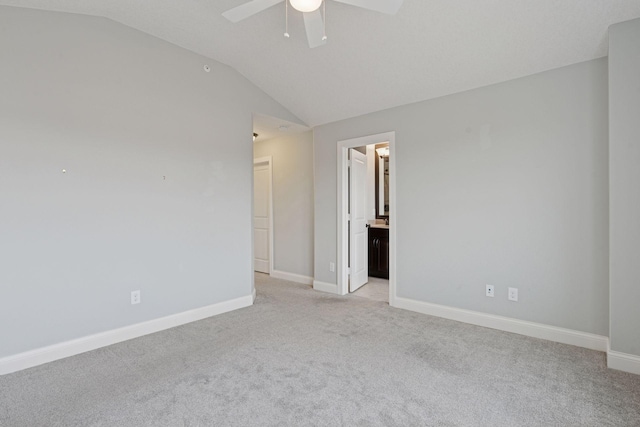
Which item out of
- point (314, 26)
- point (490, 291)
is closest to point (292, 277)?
point (490, 291)

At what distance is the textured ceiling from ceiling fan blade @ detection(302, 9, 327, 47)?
60 cm

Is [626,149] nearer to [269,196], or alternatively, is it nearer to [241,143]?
[241,143]

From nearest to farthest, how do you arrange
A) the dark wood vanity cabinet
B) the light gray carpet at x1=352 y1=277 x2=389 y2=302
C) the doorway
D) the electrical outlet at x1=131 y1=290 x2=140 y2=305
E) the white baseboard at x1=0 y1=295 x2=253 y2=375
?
1. the white baseboard at x1=0 y1=295 x2=253 y2=375
2. the electrical outlet at x1=131 y1=290 x2=140 y2=305
3. the light gray carpet at x1=352 y1=277 x2=389 y2=302
4. the dark wood vanity cabinet
5. the doorway

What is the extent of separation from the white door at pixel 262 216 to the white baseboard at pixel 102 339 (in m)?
1.88

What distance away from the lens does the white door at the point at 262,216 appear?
5328 mm

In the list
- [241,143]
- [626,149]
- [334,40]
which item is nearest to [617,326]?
[626,149]

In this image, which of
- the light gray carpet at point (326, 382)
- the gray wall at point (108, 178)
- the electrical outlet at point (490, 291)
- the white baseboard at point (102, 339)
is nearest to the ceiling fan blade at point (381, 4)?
the gray wall at point (108, 178)

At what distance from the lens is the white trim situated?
2.15 m

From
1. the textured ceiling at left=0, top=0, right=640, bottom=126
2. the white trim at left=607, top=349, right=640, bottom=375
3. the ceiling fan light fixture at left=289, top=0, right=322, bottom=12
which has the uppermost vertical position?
the textured ceiling at left=0, top=0, right=640, bottom=126

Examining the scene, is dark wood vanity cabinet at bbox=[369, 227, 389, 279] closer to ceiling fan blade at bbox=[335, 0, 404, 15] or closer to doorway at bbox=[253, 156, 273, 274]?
doorway at bbox=[253, 156, 273, 274]

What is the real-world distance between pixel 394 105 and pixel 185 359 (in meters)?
3.32

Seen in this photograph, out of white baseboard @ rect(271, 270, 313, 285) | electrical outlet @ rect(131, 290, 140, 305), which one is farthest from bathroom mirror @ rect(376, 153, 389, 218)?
electrical outlet @ rect(131, 290, 140, 305)

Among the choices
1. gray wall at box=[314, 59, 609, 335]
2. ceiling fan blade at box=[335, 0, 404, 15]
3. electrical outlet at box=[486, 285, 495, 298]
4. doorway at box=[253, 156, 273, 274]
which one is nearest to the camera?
ceiling fan blade at box=[335, 0, 404, 15]

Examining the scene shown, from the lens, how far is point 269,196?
526 centimetres
